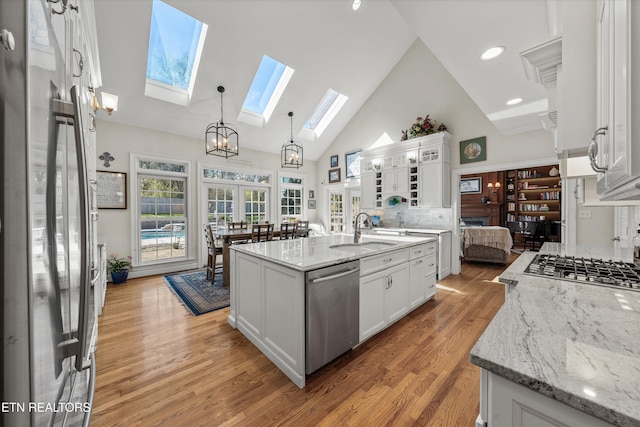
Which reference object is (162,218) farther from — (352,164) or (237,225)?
(352,164)

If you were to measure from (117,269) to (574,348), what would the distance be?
5.34m

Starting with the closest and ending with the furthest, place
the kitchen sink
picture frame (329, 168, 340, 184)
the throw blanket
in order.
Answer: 1. the kitchen sink
2. the throw blanket
3. picture frame (329, 168, 340, 184)

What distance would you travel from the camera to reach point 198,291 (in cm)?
368

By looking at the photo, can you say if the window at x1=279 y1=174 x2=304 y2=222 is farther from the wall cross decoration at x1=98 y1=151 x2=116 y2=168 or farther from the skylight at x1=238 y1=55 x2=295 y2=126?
the wall cross decoration at x1=98 y1=151 x2=116 y2=168

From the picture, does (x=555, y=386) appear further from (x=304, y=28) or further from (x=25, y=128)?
(x=304, y=28)

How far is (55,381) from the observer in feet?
1.94

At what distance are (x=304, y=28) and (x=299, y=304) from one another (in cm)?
435

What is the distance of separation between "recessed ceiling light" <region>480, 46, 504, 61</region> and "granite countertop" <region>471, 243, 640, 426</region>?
93.0 inches

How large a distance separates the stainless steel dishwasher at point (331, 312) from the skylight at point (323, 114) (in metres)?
4.99

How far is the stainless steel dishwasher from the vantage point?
5.64 ft

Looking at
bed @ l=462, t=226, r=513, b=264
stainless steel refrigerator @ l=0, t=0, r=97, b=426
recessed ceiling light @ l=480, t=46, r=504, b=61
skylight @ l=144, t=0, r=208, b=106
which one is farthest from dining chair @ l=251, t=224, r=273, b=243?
bed @ l=462, t=226, r=513, b=264

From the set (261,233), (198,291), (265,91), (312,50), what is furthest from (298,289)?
(265,91)

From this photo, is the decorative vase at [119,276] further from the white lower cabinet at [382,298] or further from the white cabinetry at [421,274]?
the white cabinetry at [421,274]

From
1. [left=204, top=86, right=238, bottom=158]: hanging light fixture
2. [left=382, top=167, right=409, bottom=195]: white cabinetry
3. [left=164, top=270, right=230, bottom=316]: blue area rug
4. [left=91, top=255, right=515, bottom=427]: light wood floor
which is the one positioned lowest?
[left=91, top=255, right=515, bottom=427]: light wood floor
